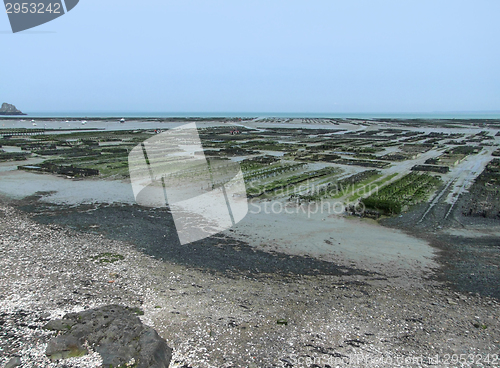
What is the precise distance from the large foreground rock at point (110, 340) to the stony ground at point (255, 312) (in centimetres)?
25

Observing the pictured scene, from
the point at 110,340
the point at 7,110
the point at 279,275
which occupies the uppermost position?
the point at 7,110

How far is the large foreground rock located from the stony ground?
25 cm

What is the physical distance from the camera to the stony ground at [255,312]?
23.7 feet

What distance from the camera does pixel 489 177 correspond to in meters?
26.4

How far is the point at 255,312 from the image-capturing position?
8758mm

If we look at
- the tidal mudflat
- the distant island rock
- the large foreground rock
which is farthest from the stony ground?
the distant island rock

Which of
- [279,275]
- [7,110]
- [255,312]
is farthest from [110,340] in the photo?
[7,110]

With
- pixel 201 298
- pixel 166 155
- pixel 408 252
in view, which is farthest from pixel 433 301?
pixel 166 155

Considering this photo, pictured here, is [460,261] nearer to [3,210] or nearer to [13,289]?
[13,289]

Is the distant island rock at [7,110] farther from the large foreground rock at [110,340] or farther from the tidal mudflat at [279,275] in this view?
the large foreground rock at [110,340]

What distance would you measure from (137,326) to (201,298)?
2157mm

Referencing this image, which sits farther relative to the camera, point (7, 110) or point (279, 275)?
point (7, 110)

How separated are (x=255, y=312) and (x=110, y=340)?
372cm

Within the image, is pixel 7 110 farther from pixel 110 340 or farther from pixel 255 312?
pixel 255 312
